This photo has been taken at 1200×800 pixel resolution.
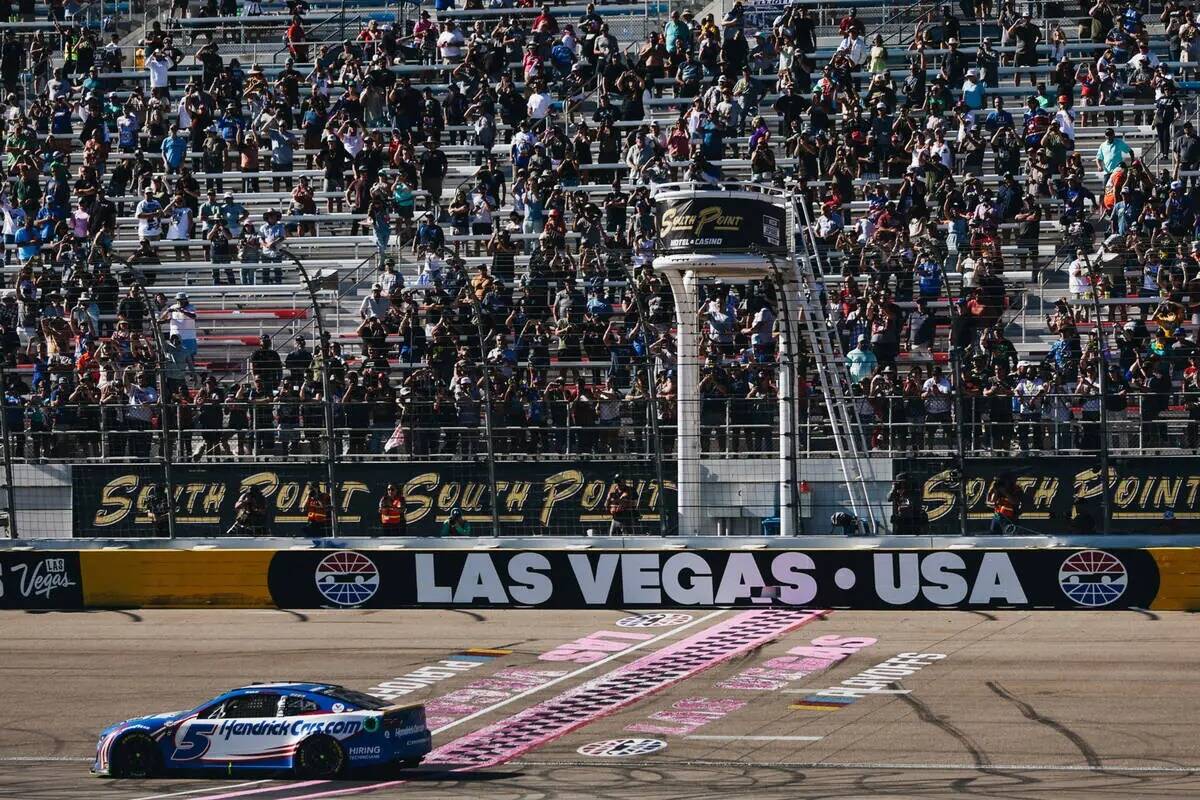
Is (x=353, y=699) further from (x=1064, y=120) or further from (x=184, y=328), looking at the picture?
(x=1064, y=120)

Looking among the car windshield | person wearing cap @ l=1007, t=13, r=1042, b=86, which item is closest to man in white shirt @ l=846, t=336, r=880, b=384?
the car windshield

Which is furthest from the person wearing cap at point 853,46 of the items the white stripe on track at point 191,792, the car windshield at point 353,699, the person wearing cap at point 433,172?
the white stripe on track at point 191,792

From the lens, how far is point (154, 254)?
33.2m

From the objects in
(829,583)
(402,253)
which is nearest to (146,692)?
(829,583)

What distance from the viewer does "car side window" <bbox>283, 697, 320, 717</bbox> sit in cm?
1580

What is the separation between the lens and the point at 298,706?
15.8 metres

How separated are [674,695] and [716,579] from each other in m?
4.36

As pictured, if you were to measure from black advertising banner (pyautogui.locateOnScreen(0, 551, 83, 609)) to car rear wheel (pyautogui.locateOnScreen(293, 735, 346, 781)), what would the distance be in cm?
981

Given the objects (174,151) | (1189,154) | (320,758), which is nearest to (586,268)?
(1189,154)

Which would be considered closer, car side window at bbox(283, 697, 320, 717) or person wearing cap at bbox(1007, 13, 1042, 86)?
car side window at bbox(283, 697, 320, 717)

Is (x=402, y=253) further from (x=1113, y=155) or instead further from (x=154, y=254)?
(x=1113, y=155)

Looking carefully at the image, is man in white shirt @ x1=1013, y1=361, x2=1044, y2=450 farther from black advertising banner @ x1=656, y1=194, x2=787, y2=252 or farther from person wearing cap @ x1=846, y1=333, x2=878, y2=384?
black advertising banner @ x1=656, y1=194, x2=787, y2=252

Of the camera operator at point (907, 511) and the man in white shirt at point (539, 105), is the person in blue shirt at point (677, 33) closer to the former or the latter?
the man in white shirt at point (539, 105)

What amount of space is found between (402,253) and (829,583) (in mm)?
11926
